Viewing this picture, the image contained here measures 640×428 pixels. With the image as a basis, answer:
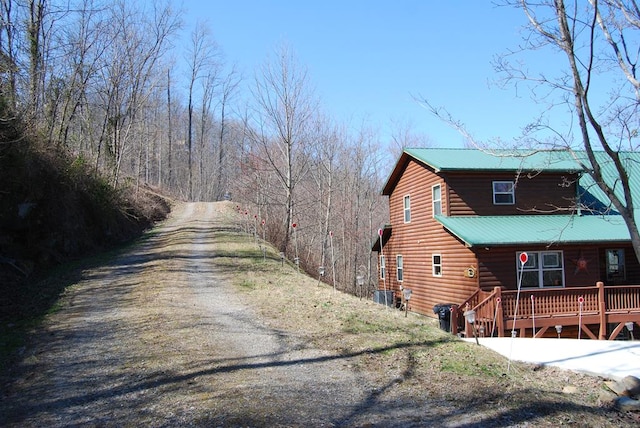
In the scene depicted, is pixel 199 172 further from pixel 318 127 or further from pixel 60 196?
pixel 60 196

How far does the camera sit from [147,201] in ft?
107

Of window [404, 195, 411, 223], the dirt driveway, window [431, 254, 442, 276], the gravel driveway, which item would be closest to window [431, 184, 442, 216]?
window [431, 254, 442, 276]

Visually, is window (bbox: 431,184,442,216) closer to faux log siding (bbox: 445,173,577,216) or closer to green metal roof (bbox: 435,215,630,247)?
faux log siding (bbox: 445,173,577,216)

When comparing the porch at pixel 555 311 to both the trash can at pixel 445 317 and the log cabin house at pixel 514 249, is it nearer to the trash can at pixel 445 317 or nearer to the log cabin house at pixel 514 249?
the log cabin house at pixel 514 249

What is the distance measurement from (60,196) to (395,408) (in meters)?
14.8

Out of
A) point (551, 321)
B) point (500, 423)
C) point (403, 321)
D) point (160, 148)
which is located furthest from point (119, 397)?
point (160, 148)

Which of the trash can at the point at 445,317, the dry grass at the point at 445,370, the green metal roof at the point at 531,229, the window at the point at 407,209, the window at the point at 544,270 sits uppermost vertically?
the window at the point at 407,209

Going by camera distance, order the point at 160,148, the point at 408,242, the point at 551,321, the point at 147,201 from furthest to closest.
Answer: the point at 160,148
the point at 147,201
the point at 408,242
the point at 551,321

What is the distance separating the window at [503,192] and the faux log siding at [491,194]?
0.13 meters

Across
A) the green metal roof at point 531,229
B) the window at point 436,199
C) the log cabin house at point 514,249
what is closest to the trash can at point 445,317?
the log cabin house at point 514,249

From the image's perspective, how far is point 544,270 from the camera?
1622 centimetres

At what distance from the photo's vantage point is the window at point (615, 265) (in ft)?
55.9

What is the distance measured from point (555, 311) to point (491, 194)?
5.13 metres

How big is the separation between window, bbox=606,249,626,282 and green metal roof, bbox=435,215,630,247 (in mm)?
1006
